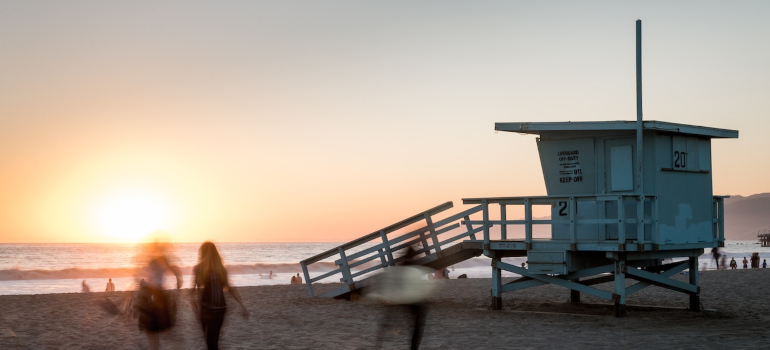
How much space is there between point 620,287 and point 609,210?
1.66 metres

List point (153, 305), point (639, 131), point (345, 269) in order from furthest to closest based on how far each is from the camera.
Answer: point (345, 269) → point (639, 131) → point (153, 305)

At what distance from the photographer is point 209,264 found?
28.8 feet

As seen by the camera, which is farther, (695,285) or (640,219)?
(695,285)

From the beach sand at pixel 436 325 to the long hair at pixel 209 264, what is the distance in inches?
81.7

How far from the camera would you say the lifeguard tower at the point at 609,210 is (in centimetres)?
1619

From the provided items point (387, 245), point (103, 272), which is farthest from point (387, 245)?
point (103, 272)

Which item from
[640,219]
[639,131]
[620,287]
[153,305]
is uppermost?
[639,131]

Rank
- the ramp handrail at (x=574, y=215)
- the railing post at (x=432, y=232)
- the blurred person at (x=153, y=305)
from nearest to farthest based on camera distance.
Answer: the blurred person at (x=153, y=305) → the ramp handrail at (x=574, y=215) → the railing post at (x=432, y=232)

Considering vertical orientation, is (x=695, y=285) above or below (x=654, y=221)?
below

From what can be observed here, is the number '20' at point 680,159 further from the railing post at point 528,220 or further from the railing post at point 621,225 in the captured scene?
the railing post at point 528,220

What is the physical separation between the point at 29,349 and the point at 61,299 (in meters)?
8.92

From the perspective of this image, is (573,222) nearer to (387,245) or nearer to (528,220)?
(528,220)

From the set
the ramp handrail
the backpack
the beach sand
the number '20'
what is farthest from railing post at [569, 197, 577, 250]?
the backpack

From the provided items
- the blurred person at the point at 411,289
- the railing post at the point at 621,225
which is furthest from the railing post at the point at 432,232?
the blurred person at the point at 411,289
